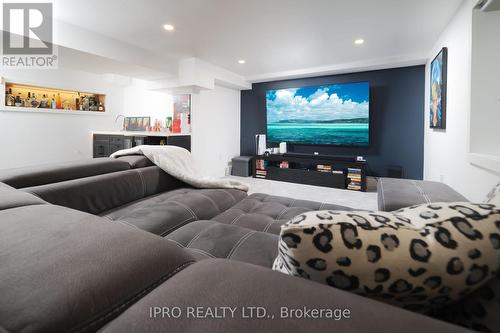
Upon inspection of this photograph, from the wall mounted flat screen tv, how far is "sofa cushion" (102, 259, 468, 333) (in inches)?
182

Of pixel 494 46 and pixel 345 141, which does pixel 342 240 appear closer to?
pixel 494 46

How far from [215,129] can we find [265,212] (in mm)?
3946

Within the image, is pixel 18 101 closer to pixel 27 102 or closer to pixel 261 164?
pixel 27 102

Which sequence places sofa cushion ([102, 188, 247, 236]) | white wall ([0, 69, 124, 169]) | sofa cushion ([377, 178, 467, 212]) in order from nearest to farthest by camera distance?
1. sofa cushion ([102, 188, 247, 236])
2. sofa cushion ([377, 178, 467, 212])
3. white wall ([0, 69, 124, 169])

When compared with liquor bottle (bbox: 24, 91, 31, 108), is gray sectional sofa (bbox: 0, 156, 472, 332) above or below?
below

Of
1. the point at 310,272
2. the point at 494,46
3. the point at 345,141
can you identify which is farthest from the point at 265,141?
the point at 310,272

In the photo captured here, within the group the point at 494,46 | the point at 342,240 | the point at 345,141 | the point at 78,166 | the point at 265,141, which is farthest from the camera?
the point at 265,141

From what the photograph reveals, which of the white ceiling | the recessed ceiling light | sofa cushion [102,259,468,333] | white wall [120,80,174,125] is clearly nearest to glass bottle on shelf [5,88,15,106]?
white wall [120,80,174,125]

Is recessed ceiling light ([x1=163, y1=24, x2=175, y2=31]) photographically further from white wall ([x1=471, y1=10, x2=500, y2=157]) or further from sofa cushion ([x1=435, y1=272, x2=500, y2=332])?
sofa cushion ([x1=435, y1=272, x2=500, y2=332])

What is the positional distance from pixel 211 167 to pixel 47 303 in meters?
4.80

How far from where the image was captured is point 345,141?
4.71 m

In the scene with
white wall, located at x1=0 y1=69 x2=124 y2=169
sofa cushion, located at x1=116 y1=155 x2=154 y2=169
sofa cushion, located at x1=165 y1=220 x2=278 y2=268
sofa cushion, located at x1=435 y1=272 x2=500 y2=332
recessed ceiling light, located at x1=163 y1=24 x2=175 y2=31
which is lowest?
sofa cushion, located at x1=165 y1=220 x2=278 y2=268

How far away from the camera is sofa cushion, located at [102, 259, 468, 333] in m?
0.35

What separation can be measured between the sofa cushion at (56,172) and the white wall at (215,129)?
110 inches
